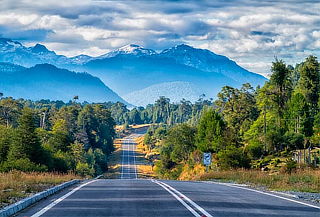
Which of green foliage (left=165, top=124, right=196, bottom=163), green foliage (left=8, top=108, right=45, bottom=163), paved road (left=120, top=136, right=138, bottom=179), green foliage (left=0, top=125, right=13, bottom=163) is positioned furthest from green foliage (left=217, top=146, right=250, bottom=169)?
paved road (left=120, top=136, right=138, bottom=179)

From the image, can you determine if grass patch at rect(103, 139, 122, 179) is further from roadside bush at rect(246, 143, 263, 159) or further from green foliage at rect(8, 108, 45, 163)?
green foliage at rect(8, 108, 45, 163)

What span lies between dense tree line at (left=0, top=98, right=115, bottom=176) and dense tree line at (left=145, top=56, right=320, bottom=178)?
63.3 feet

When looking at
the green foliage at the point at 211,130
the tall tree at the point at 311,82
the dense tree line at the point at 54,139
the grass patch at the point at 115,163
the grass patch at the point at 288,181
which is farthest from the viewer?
the grass patch at the point at 115,163

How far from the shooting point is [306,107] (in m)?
82.7

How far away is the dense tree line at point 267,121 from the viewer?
7669 centimetres

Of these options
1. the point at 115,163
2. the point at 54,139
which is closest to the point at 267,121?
the point at 54,139

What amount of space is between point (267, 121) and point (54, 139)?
37671 millimetres

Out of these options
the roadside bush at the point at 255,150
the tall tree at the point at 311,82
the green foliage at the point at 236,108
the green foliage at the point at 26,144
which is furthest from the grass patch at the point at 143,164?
the green foliage at the point at 26,144

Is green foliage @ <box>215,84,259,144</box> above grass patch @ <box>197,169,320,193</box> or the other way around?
above

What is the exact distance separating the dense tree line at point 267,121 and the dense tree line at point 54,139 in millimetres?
19309

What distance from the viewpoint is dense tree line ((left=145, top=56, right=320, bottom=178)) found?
76.7 meters

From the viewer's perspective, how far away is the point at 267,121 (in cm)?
8744

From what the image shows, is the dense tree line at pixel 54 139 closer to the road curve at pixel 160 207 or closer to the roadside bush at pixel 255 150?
the roadside bush at pixel 255 150

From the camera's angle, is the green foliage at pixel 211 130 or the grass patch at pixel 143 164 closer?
the green foliage at pixel 211 130
